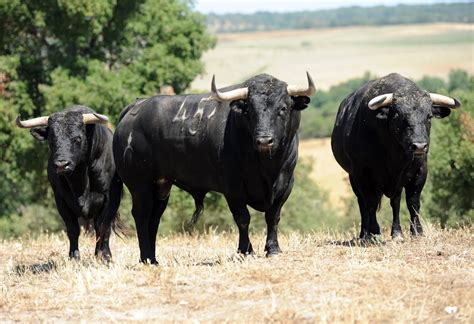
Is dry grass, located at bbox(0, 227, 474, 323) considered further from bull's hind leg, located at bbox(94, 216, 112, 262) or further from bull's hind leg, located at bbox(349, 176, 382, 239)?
bull's hind leg, located at bbox(94, 216, 112, 262)

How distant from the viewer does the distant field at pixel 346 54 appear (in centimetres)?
13238

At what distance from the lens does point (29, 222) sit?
36.4 m

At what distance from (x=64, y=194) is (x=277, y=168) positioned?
3.73 metres

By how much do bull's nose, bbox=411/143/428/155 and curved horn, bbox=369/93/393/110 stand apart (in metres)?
0.73

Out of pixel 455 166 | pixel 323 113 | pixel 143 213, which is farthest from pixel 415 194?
pixel 323 113

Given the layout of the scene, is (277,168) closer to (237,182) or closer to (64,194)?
(237,182)

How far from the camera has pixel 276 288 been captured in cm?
885

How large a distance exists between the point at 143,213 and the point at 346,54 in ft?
545

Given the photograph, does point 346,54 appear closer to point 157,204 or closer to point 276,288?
point 157,204

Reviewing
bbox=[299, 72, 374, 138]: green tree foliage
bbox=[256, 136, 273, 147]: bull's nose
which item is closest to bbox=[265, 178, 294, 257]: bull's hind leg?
bbox=[256, 136, 273, 147]: bull's nose

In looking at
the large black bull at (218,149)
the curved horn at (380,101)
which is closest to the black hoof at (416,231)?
the curved horn at (380,101)

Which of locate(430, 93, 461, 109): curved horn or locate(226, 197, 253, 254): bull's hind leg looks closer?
locate(226, 197, 253, 254): bull's hind leg

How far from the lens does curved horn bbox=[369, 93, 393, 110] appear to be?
11.8 metres

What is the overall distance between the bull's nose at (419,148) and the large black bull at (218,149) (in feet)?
4.51
